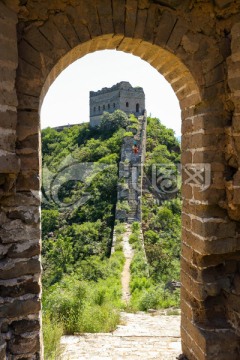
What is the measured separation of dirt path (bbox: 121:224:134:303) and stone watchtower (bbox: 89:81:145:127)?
19060 millimetres

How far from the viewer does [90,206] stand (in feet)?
60.3

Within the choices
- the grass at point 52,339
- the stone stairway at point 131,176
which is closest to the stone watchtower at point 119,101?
the stone stairway at point 131,176

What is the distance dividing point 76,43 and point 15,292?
209cm

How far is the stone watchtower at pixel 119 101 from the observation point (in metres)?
32.6

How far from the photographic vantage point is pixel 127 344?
3.84 meters

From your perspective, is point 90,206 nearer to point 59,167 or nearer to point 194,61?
point 59,167

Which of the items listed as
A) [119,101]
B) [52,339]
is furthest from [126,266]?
[119,101]

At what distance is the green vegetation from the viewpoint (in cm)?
449

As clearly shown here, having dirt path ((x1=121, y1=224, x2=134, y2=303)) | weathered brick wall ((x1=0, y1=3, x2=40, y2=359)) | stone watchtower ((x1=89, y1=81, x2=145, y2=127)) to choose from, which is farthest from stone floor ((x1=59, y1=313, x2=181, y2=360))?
stone watchtower ((x1=89, y1=81, x2=145, y2=127))

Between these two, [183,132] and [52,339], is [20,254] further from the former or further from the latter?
[183,132]

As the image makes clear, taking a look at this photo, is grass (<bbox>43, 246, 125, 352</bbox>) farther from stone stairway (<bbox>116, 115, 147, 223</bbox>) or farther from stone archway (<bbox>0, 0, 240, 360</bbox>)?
stone stairway (<bbox>116, 115, 147, 223</bbox>)

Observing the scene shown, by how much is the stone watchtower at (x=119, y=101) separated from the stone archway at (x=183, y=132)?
29.3 meters

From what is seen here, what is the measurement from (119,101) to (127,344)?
99.2 feet

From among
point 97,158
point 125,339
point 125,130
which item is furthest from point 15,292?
point 125,130
